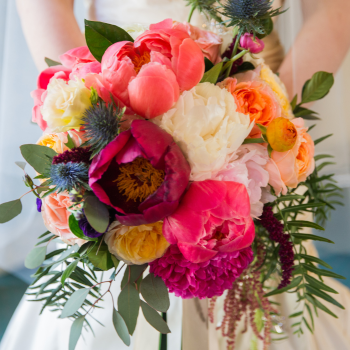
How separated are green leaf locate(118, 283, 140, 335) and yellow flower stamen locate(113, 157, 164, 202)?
4.8 inches

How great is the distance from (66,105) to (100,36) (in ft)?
0.34

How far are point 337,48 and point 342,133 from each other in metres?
0.21

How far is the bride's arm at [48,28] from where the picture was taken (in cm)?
64

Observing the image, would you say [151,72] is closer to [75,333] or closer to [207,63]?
[207,63]

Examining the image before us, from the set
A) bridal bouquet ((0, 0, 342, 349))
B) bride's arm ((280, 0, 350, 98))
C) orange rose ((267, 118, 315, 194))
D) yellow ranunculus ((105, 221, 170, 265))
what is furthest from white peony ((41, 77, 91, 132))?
bride's arm ((280, 0, 350, 98))

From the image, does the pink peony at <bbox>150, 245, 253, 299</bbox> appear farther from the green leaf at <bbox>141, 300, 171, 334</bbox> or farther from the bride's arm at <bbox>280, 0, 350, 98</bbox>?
the bride's arm at <bbox>280, 0, 350, 98</bbox>

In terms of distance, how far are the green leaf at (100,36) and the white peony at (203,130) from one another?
12 centimetres

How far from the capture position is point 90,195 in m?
0.29

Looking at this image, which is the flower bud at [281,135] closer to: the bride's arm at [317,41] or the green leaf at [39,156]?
the green leaf at [39,156]

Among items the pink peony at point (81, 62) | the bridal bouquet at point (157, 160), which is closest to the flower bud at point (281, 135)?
the bridal bouquet at point (157, 160)

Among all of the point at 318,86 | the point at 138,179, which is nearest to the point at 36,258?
the point at 138,179

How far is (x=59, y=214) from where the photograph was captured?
1.07 feet

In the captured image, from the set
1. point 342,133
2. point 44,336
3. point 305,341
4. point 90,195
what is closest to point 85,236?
point 90,195

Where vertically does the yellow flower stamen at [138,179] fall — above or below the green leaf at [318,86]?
below
